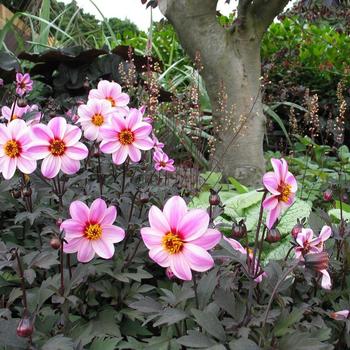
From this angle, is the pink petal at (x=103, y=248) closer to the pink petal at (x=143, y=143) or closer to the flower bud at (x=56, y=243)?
the flower bud at (x=56, y=243)

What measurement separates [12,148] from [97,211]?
286 millimetres

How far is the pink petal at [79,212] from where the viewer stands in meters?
1.10

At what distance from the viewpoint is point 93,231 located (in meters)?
1.12

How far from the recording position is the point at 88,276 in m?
1.21

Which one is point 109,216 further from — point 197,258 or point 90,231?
point 197,258

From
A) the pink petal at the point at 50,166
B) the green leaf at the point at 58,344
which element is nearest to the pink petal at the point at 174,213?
the green leaf at the point at 58,344

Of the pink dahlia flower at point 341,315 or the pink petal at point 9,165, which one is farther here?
the pink petal at point 9,165

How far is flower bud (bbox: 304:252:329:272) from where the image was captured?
978mm

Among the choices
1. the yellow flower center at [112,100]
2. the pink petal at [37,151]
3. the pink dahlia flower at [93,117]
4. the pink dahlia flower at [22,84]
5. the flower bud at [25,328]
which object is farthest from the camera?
the pink dahlia flower at [22,84]

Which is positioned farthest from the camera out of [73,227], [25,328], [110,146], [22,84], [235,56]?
[235,56]

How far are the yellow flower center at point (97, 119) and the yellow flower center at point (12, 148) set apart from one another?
29cm

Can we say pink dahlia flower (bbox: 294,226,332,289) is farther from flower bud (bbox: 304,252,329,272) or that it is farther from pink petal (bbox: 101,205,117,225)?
pink petal (bbox: 101,205,117,225)

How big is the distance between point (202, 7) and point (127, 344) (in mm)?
2344

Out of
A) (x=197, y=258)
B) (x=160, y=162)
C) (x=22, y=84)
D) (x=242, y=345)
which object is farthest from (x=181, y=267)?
(x=22, y=84)
